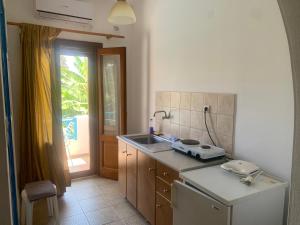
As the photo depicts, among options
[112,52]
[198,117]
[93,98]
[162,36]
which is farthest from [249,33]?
[93,98]

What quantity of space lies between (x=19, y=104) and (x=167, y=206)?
2208mm

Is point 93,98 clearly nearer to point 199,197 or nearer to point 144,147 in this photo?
point 144,147

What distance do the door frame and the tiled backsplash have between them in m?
1.08

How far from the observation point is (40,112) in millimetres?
2820

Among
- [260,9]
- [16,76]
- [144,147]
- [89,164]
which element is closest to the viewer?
[260,9]

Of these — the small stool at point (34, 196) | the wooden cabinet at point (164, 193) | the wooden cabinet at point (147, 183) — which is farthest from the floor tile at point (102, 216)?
the wooden cabinet at point (164, 193)

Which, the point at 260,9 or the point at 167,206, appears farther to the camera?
the point at 167,206

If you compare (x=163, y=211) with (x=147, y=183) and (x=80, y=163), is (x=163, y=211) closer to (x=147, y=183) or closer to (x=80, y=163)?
(x=147, y=183)

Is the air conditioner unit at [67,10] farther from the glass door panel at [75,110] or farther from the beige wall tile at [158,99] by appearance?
the beige wall tile at [158,99]

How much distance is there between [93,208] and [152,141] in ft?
3.52

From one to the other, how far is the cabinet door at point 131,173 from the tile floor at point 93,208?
171 mm

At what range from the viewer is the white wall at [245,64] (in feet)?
5.25

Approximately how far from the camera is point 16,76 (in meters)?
2.81

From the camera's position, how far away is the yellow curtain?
273 centimetres
